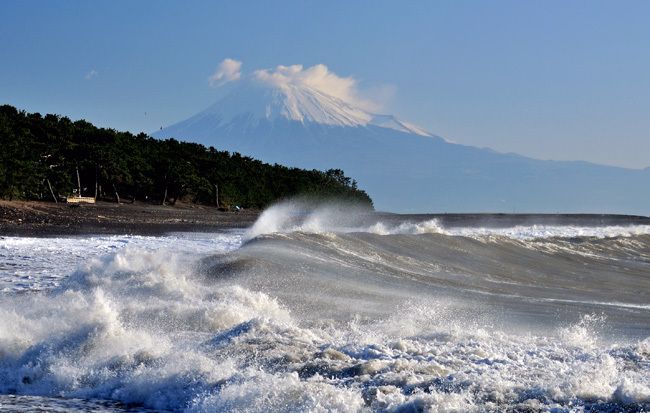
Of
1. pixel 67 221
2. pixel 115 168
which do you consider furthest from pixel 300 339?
pixel 115 168

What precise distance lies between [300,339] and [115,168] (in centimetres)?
4696

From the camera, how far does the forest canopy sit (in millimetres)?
39344

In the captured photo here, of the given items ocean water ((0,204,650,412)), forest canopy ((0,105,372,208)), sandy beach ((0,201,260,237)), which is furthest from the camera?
forest canopy ((0,105,372,208))

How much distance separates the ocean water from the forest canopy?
27.0 m

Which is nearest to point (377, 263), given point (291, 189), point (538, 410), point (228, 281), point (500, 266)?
point (500, 266)

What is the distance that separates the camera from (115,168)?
50.2m

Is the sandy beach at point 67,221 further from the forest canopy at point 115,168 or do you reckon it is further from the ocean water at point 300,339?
the ocean water at point 300,339

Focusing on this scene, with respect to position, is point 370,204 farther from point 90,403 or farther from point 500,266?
point 90,403

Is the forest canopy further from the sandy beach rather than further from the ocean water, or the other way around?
the ocean water

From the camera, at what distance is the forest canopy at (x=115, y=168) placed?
1549 inches

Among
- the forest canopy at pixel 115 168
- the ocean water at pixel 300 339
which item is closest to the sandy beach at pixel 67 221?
the forest canopy at pixel 115 168

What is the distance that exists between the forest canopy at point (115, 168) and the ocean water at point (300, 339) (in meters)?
27.0

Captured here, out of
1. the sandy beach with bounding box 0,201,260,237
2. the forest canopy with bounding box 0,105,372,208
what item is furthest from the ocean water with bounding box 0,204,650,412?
the forest canopy with bounding box 0,105,372,208

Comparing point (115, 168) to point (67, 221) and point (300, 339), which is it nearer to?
point (67, 221)
